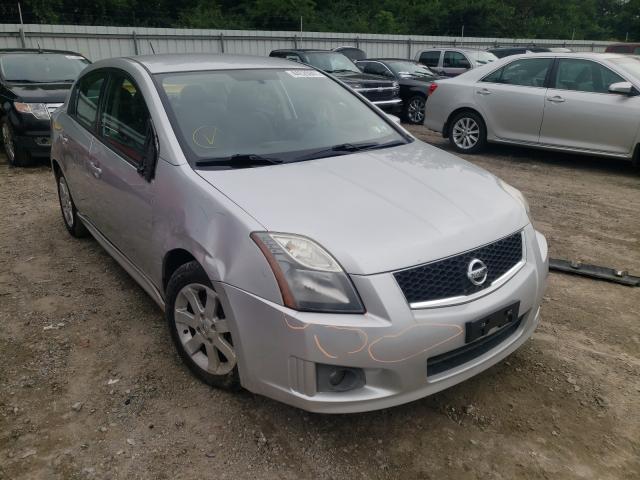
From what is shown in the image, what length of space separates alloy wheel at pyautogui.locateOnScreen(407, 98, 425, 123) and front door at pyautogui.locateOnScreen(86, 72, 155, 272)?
941 cm

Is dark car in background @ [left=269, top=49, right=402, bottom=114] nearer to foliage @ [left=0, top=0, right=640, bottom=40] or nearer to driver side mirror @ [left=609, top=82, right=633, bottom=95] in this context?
driver side mirror @ [left=609, top=82, right=633, bottom=95]

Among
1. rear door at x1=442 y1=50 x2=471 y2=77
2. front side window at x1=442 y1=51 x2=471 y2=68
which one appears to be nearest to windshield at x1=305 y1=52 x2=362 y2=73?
rear door at x1=442 y1=50 x2=471 y2=77

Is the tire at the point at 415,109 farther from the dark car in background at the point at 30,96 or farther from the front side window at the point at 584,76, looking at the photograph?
the dark car in background at the point at 30,96

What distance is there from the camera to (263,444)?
2.57 meters

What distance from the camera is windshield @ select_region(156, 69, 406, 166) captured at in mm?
3207

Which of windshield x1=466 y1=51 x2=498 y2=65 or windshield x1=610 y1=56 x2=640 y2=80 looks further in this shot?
windshield x1=466 y1=51 x2=498 y2=65

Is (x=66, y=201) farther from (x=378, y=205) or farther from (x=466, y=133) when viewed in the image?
(x=466, y=133)

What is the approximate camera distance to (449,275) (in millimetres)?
2441

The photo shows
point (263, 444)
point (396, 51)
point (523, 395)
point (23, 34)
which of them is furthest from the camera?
point (396, 51)

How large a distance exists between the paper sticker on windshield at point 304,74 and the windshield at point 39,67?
591 centimetres

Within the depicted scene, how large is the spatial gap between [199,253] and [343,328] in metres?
0.84

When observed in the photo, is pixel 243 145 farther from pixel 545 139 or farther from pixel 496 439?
pixel 545 139

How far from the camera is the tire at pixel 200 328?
106 inches

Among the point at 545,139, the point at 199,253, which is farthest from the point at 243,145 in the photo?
the point at 545,139
